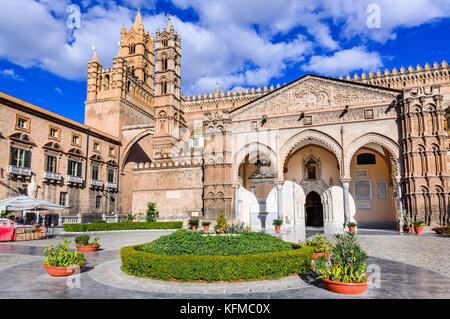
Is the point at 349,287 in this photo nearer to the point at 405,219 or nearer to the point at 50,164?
the point at 405,219

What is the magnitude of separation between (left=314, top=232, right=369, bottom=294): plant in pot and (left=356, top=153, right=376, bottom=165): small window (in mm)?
22292

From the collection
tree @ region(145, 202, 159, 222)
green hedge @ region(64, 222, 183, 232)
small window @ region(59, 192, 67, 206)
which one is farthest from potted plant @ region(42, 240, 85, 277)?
small window @ region(59, 192, 67, 206)

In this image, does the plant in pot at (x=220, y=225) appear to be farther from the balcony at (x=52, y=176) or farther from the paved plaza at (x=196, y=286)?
the balcony at (x=52, y=176)

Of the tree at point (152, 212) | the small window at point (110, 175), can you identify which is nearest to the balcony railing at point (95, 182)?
the small window at point (110, 175)

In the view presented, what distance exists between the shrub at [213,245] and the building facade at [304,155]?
56.4 ft

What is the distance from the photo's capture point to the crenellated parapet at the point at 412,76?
33.6 meters

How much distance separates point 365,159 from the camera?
2700cm

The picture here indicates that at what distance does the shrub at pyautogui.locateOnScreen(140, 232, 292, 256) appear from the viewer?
7.65 metres

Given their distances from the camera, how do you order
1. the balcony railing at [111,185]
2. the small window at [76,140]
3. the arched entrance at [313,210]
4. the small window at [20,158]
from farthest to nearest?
the balcony railing at [111,185], the small window at [76,140], the arched entrance at [313,210], the small window at [20,158]

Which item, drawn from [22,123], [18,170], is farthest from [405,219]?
[22,123]

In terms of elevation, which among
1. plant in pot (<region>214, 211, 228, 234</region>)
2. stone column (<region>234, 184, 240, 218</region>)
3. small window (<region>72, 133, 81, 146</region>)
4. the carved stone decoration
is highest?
the carved stone decoration

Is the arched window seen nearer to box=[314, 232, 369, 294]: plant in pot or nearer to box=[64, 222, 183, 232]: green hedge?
box=[64, 222, 183, 232]: green hedge
